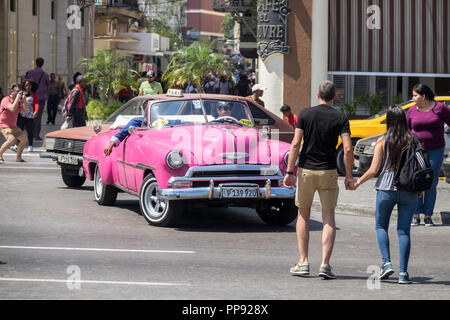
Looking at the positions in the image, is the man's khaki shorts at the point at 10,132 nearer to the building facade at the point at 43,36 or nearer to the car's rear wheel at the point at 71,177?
the car's rear wheel at the point at 71,177

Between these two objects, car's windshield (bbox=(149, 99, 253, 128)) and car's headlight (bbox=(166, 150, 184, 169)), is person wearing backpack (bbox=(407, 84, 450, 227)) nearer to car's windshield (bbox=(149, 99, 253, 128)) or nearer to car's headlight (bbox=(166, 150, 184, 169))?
car's windshield (bbox=(149, 99, 253, 128))

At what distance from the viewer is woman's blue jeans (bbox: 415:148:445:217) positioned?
40.4ft

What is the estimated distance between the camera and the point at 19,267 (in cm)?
907

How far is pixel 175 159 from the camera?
38.3 ft

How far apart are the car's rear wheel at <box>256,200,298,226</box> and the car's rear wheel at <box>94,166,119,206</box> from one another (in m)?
2.33

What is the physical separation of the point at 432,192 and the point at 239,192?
262cm

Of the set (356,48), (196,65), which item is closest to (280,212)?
(356,48)

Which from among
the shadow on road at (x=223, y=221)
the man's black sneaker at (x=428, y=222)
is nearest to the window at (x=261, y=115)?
the shadow on road at (x=223, y=221)

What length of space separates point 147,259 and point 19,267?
1240 mm

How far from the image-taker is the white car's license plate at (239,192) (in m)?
11.7

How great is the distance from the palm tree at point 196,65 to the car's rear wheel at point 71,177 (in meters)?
13.9

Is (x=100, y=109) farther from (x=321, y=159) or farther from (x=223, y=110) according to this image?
(x=321, y=159)
